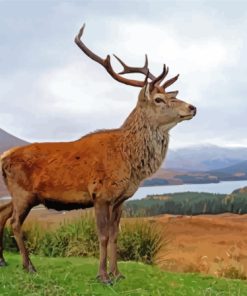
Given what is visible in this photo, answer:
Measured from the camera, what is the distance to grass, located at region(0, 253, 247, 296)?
810cm

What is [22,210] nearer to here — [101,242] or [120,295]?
[101,242]

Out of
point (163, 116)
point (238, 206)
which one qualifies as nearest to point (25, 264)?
point (163, 116)

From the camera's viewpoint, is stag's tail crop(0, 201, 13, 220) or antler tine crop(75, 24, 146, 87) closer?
antler tine crop(75, 24, 146, 87)

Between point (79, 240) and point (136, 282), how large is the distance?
5.06m

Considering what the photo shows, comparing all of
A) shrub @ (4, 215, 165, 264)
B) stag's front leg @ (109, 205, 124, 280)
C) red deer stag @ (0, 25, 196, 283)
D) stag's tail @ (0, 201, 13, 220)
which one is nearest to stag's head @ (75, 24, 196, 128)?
red deer stag @ (0, 25, 196, 283)

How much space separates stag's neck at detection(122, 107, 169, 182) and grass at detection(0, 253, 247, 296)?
155 cm

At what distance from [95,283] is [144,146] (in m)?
2.01

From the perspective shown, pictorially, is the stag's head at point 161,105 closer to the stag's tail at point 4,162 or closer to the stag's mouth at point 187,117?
the stag's mouth at point 187,117

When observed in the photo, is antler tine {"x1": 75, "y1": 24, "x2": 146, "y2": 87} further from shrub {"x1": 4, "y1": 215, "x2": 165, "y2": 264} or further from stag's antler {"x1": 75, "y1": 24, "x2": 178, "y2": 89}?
shrub {"x1": 4, "y1": 215, "x2": 165, "y2": 264}

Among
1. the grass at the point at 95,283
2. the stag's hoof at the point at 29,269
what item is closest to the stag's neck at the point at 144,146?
the grass at the point at 95,283

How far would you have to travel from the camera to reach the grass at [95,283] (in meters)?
8.10

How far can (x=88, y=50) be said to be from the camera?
10.1 metres

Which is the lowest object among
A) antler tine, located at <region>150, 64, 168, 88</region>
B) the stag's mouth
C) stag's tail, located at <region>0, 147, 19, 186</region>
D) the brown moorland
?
the brown moorland

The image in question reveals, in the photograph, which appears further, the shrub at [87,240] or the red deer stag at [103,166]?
the shrub at [87,240]
